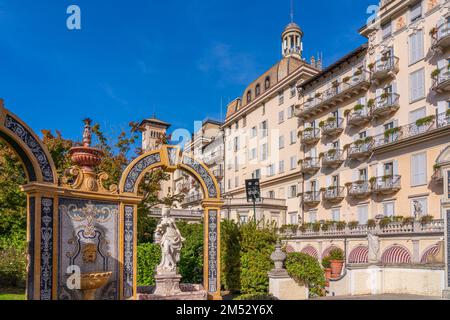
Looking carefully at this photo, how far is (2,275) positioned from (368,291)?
50.3 ft

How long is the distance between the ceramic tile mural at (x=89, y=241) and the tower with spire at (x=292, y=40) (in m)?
40.8

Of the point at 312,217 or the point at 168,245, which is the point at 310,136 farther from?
the point at 168,245

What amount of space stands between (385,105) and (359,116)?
2545 mm

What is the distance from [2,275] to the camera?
689 inches

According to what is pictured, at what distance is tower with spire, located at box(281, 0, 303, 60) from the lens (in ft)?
161

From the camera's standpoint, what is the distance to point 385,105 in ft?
98.0

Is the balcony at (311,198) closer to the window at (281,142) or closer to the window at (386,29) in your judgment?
the window at (281,142)

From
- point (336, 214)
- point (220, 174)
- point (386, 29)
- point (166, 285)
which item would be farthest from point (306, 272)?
point (220, 174)

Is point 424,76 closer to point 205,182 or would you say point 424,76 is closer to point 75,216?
point 205,182

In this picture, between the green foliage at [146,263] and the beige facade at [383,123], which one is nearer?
the green foliage at [146,263]

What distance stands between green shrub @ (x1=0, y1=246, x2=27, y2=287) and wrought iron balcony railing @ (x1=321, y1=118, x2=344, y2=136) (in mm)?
25511

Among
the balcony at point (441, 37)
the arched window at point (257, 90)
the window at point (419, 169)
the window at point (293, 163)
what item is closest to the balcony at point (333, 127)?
the window at point (293, 163)

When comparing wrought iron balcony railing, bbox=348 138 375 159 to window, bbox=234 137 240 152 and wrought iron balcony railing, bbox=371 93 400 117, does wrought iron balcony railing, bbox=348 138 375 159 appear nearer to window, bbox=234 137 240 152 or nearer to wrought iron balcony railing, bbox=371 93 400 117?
wrought iron balcony railing, bbox=371 93 400 117

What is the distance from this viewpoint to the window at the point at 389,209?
29141mm
